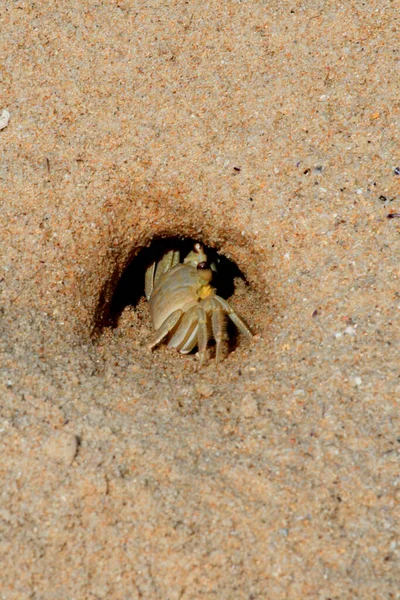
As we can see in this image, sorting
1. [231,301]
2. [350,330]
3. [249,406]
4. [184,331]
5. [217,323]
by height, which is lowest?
[184,331]

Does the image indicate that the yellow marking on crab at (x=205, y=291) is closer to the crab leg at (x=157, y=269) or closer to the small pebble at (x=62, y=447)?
the crab leg at (x=157, y=269)

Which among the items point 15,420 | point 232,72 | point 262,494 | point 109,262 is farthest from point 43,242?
point 262,494

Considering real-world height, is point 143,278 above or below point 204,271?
below

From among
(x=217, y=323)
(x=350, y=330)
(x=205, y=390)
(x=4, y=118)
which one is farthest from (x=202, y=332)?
(x=4, y=118)

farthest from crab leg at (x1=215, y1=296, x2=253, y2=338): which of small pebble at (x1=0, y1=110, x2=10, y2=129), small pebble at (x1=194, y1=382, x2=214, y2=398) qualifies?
small pebble at (x1=0, y1=110, x2=10, y2=129)

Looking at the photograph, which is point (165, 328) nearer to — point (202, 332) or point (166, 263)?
point (202, 332)

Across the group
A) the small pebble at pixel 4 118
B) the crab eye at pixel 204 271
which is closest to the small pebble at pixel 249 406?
the crab eye at pixel 204 271

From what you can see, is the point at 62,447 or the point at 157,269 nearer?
the point at 62,447

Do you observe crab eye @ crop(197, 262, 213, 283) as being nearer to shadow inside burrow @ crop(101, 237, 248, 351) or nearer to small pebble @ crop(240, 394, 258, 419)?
shadow inside burrow @ crop(101, 237, 248, 351)
